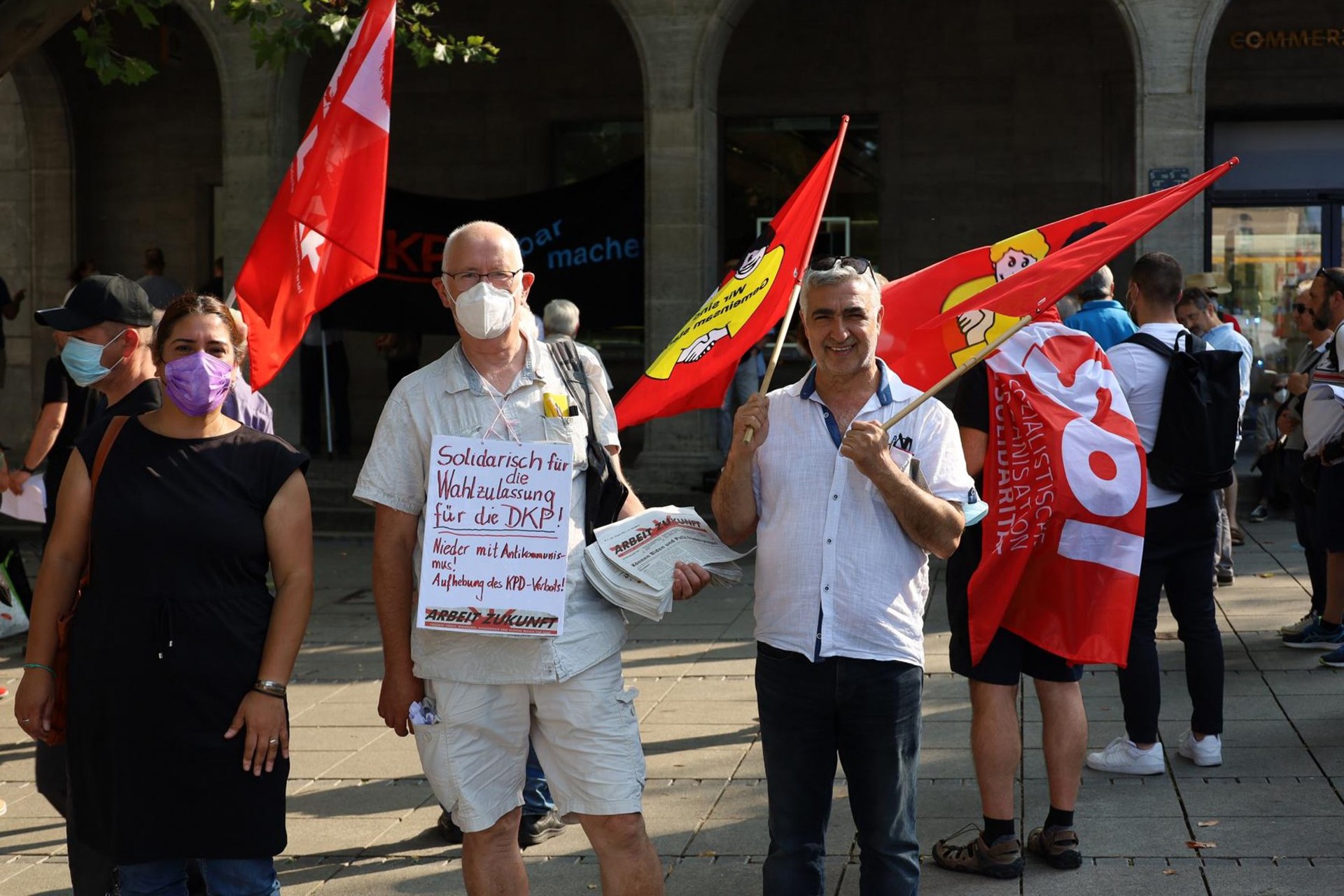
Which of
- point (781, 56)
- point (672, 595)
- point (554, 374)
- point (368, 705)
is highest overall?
point (781, 56)

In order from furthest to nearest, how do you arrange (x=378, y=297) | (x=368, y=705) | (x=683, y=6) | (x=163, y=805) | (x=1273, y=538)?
(x=378, y=297) → (x=683, y=6) → (x=1273, y=538) → (x=368, y=705) → (x=163, y=805)

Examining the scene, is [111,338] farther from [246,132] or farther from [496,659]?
[246,132]

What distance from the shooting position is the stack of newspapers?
3.93m

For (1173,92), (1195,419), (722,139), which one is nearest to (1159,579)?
(1195,419)

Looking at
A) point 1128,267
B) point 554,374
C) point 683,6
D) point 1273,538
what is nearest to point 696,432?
point 683,6

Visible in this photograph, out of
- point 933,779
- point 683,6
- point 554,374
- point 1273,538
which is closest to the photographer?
point 554,374

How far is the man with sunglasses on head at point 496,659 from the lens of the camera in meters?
3.94

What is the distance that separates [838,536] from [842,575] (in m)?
0.10

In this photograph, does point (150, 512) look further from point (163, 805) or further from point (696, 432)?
point (696, 432)

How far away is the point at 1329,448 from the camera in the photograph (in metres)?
7.83

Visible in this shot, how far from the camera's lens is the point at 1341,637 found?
8195 mm

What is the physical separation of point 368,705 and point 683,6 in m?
7.96

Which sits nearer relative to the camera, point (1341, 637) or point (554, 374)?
point (554, 374)

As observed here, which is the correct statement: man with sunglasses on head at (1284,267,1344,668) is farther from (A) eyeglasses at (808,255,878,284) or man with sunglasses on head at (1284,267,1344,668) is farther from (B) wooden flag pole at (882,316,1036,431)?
(A) eyeglasses at (808,255,878,284)
